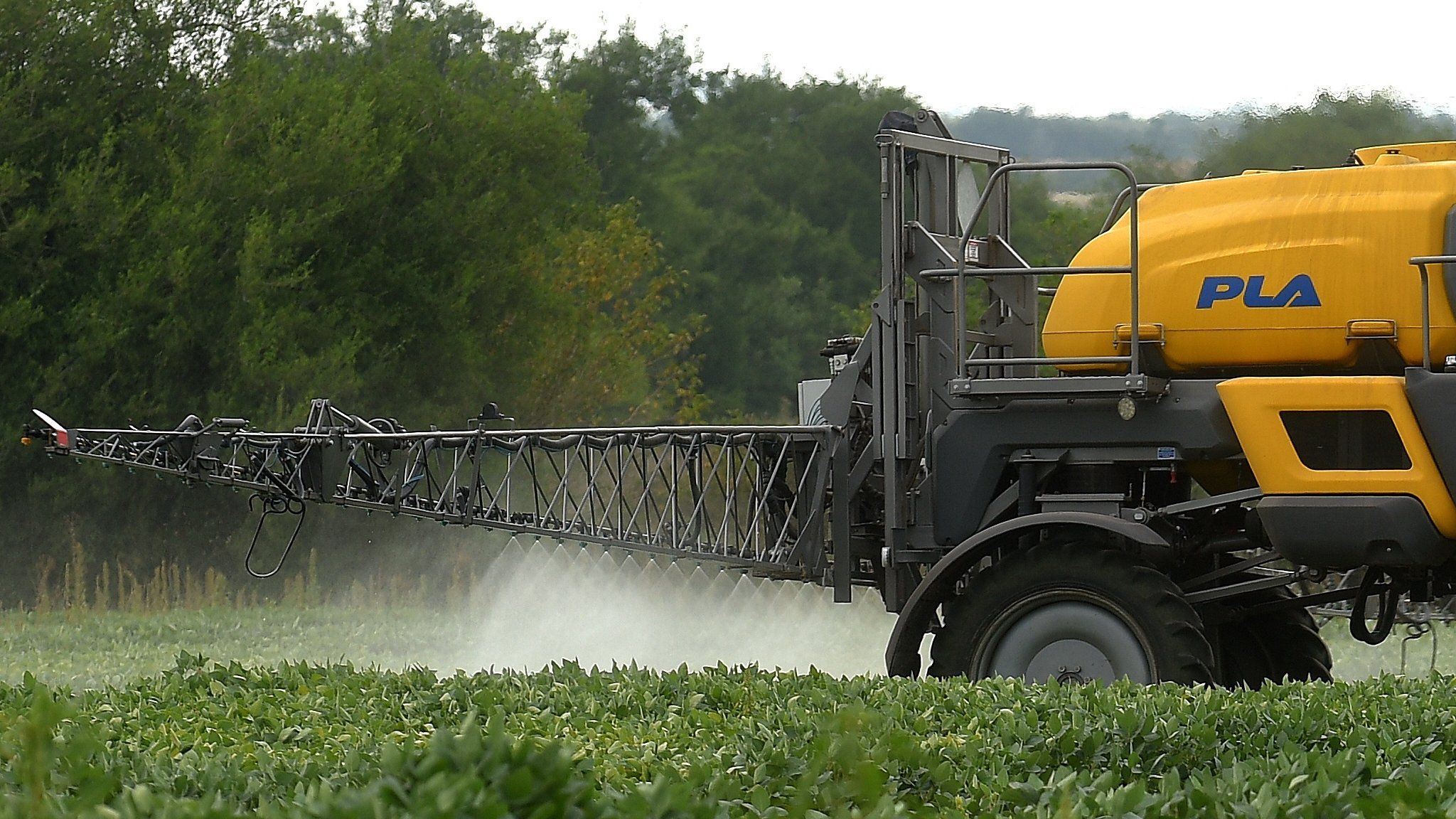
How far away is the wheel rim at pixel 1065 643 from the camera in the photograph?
9.11 meters

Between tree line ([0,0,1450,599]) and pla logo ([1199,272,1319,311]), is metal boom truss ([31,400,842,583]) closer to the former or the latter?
pla logo ([1199,272,1319,311])

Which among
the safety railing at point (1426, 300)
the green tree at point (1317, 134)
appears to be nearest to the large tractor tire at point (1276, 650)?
the safety railing at point (1426, 300)

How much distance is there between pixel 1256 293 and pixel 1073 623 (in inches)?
76.8

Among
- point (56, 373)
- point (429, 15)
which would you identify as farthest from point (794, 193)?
point (56, 373)

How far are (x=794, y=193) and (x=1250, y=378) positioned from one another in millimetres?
41202

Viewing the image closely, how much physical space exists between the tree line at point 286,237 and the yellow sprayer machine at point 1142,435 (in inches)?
452

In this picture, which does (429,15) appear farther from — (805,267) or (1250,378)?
(1250,378)

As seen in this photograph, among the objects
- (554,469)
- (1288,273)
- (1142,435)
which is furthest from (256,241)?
(1288,273)

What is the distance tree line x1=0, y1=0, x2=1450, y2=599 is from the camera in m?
22.7

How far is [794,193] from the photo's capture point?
50.0m

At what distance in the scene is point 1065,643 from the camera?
9.28 metres

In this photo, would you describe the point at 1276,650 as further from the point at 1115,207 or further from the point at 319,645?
the point at 319,645

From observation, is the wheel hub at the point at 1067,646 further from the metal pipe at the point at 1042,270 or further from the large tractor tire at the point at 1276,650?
the large tractor tire at the point at 1276,650

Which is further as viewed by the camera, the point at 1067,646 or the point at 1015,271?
the point at 1015,271
